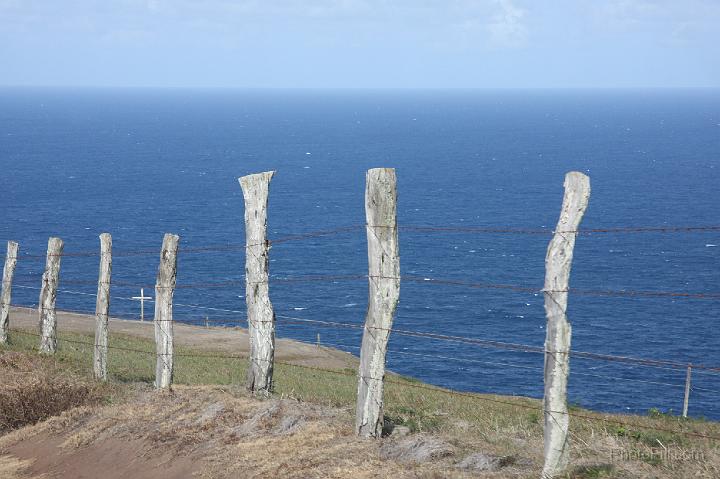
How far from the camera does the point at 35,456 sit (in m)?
14.7

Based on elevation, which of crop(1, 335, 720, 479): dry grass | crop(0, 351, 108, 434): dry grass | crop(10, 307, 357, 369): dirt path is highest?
crop(1, 335, 720, 479): dry grass

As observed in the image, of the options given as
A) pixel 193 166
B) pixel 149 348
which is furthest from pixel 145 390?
pixel 193 166

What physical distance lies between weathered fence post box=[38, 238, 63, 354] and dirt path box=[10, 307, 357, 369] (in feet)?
36.4

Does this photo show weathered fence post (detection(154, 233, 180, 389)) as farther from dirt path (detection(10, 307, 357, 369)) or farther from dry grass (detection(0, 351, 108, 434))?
dirt path (detection(10, 307, 357, 369))

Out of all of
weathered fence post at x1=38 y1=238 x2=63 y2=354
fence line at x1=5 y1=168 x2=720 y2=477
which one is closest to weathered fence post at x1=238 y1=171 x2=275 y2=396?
fence line at x1=5 y1=168 x2=720 y2=477

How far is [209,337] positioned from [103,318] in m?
17.9

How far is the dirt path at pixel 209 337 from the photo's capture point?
115ft

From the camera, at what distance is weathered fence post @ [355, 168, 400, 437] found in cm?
1306

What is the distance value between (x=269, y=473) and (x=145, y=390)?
6309 mm

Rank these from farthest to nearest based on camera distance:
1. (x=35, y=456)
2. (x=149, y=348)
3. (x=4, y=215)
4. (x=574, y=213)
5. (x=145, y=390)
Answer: (x=4, y=215), (x=149, y=348), (x=145, y=390), (x=35, y=456), (x=574, y=213)

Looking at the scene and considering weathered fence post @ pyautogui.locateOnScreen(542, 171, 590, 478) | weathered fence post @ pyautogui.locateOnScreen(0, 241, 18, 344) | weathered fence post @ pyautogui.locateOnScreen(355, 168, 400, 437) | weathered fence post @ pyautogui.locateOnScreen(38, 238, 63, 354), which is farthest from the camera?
weathered fence post @ pyautogui.locateOnScreen(0, 241, 18, 344)

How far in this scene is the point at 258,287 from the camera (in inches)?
608

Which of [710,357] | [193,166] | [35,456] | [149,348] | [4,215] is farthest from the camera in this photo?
[193,166]

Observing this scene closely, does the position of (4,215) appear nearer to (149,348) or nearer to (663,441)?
(149,348)
